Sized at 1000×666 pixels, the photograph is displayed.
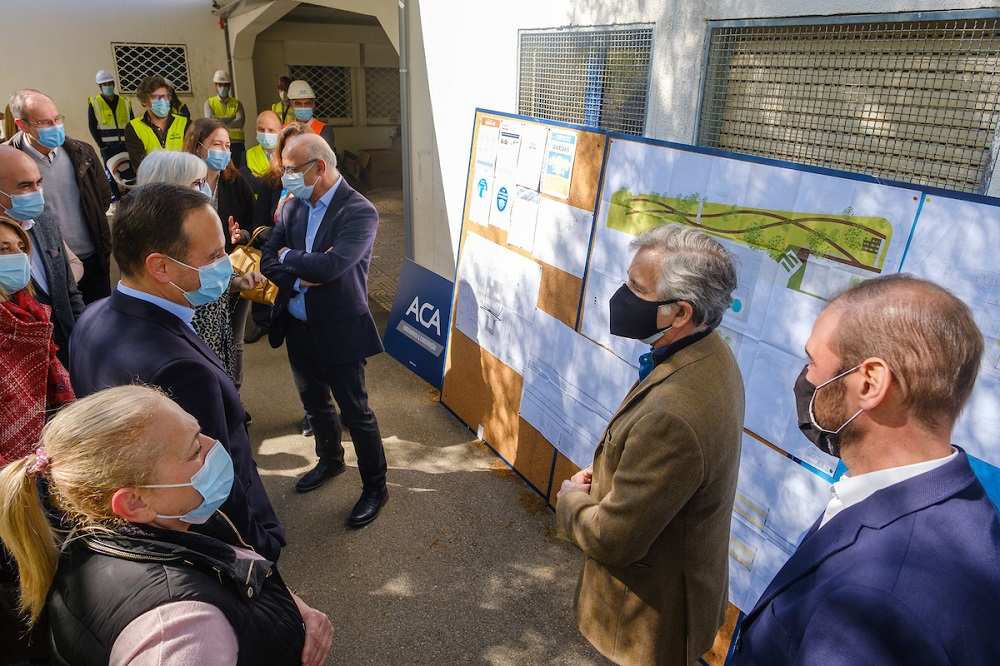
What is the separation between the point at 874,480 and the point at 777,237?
1.39 meters

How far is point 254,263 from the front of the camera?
149 inches

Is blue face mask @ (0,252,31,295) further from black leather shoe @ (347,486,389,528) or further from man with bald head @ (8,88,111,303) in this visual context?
black leather shoe @ (347,486,389,528)

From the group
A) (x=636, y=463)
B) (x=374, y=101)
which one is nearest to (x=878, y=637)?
(x=636, y=463)

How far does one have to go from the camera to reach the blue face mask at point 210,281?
7.30 ft

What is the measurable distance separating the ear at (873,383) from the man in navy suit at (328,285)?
104 inches

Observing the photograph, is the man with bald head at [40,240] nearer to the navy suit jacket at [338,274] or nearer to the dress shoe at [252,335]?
the navy suit jacket at [338,274]

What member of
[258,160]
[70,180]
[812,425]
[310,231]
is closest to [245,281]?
[310,231]

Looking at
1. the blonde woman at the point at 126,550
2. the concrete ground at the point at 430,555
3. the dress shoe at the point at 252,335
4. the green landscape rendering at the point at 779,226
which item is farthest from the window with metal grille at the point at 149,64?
the blonde woman at the point at 126,550

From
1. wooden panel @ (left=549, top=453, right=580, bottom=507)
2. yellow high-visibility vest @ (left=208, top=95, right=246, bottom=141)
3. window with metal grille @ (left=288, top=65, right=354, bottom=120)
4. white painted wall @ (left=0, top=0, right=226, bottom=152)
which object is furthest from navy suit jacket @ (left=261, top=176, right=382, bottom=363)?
window with metal grille @ (left=288, top=65, right=354, bottom=120)

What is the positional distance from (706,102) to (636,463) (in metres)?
2.11

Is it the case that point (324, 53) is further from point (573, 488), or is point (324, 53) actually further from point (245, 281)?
point (573, 488)

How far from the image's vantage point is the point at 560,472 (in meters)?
3.78

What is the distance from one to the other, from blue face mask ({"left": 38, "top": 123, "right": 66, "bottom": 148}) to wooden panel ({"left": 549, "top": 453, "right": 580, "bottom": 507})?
4125 millimetres

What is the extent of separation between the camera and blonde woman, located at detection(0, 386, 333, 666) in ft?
4.16
